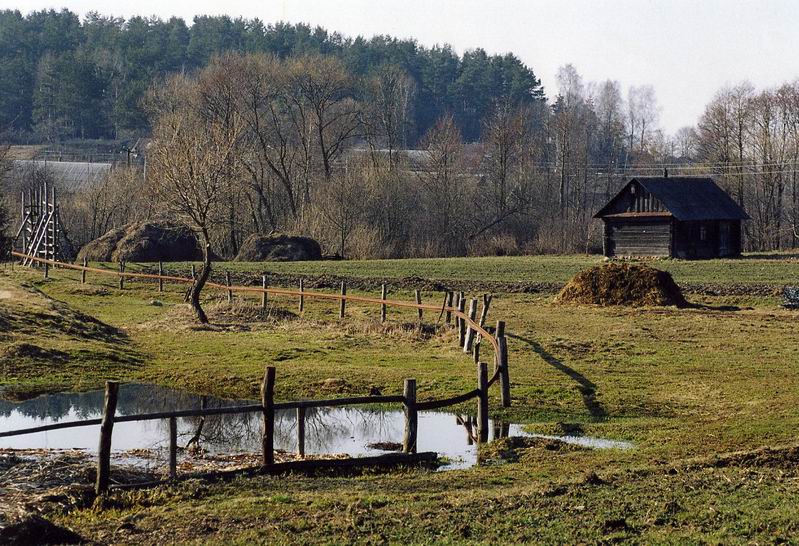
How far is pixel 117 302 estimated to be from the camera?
41.0 meters

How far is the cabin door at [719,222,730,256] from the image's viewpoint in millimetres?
67062

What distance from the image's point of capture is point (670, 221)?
64188 millimetres

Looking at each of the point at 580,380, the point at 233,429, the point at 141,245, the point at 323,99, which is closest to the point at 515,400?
the point at 580,380

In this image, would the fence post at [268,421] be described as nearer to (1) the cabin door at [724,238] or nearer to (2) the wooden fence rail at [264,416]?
(2) the wooden fence rail at [264,416]

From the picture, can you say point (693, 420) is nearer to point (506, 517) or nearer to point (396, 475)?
point (396, 475)

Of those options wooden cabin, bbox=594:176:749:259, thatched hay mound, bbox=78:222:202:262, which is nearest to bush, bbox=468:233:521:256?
wooden cabin, bbox=594:176:749:259

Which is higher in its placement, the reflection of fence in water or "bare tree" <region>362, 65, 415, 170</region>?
"bare tree" <region>362, 65, 415, 170</region>

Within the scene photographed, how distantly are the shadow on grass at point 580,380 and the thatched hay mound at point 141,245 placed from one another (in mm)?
35405

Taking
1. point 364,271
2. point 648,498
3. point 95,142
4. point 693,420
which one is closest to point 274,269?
point 364,271

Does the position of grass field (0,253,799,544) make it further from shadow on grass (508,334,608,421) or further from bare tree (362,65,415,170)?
bare tree (362,65,415,170)

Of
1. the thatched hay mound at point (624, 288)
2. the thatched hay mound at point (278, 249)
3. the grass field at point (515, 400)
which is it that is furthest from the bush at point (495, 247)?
the thatched hay mound at point (624, 288)

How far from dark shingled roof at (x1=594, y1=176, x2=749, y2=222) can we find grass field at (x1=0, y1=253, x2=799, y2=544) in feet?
62.1

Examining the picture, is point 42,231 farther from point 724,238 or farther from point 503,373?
point 724,238

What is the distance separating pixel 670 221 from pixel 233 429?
4804 cm
